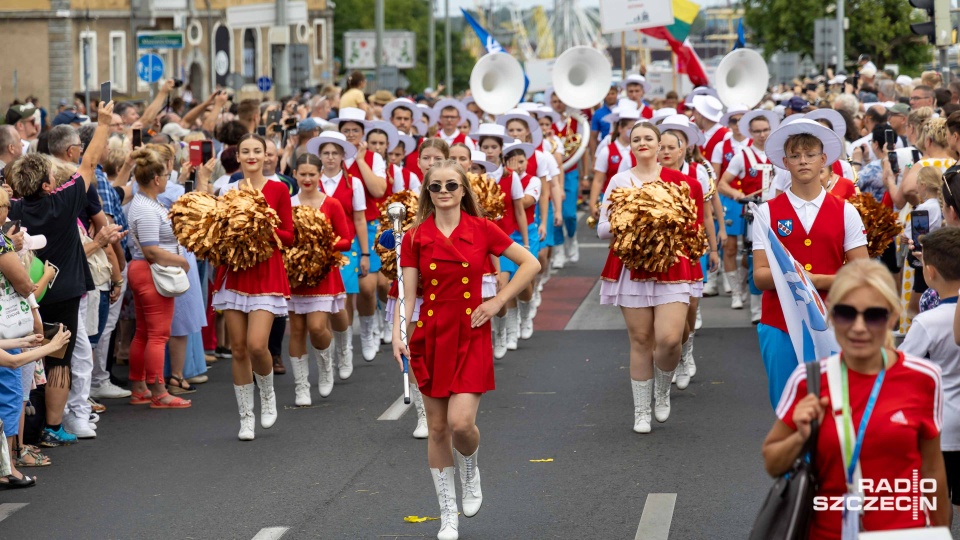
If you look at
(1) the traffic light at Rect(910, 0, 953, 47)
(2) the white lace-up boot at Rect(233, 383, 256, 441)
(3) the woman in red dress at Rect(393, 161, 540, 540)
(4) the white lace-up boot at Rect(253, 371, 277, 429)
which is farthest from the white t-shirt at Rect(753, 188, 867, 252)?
(1) the traffic light at Rect(910, 0, 953, 47)

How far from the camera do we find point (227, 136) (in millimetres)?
12898

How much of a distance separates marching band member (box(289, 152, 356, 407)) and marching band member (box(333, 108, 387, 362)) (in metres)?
0.83

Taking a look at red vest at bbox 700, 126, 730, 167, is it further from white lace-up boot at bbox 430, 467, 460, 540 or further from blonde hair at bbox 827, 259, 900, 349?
blonde hair at bbox 827, 259, 900, 349

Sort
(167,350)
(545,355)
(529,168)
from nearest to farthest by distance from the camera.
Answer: (167,350), (545,355), (529,168)

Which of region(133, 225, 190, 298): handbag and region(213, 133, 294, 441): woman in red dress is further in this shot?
region(133, 225, 190, 298): handbag

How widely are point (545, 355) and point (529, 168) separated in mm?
2288

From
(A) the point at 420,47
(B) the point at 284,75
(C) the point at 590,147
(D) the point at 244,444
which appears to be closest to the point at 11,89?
(B) the point at 284,75

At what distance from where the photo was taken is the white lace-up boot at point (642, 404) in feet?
30.3

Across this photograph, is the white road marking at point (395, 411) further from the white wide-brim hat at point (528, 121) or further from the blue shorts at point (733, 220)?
the blue shorts at point (733, 220)

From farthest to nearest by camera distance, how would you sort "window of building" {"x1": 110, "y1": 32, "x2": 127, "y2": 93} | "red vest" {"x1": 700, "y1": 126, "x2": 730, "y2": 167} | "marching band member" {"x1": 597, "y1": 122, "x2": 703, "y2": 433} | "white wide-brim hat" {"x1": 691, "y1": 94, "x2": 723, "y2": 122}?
"window of building" {"x1": 110, "y1": 32, "x2": 127, "y2": 93} → "white wide-brim hat" {"x1": 691, "y1": 94, "x2": 723, "y2": 122} → "red vest" {"x1": 700, "y1": 126, "x2": 730, "y2": 167} → "marching band member" {"x1": 597, "y1": 122, "x2": 703, "y2": 433}

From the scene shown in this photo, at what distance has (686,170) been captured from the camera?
1076 cm

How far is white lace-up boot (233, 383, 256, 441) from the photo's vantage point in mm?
9383

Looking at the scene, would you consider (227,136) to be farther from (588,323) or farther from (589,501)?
(589,501)

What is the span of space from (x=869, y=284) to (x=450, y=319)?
3.14 metres
